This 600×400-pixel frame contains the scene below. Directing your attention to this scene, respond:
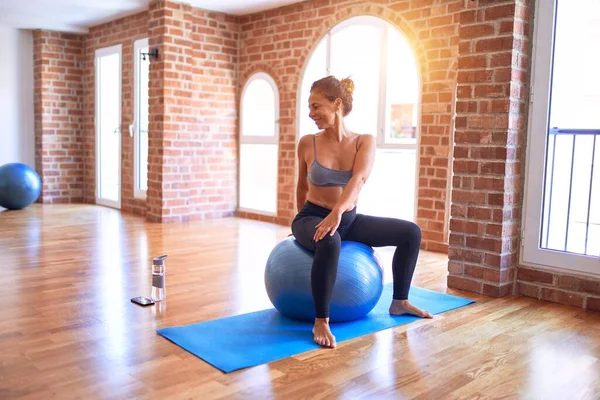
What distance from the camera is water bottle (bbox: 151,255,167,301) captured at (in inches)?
132

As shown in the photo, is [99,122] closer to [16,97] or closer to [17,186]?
[16,97]

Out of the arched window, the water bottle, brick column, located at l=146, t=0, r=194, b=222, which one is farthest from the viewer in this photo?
the arched window

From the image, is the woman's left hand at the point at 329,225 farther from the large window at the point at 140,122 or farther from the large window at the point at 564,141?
the large window at the point at 140,122

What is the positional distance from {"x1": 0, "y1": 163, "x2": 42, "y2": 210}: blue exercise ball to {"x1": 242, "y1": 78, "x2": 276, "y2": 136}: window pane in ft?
8.67

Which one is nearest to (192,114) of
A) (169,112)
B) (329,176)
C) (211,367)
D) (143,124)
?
(169,112)

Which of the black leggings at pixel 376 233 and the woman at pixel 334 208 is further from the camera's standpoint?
the black leggings at pixel 376 233

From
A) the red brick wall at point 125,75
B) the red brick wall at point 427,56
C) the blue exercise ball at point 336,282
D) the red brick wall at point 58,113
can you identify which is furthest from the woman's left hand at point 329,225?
the red brick wall at point 58,113

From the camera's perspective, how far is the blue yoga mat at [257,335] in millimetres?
2520

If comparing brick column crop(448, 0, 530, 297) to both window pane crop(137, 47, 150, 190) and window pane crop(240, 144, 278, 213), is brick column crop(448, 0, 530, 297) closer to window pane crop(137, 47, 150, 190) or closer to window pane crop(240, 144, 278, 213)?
window pane crop(240, 144, 278, 213)

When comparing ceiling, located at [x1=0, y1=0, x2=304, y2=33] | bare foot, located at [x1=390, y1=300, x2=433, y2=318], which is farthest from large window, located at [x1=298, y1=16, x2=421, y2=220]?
bare foot, located at [x1=390, y1=300, x2=433, y2=318]

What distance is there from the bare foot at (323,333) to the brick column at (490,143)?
4.49 feet

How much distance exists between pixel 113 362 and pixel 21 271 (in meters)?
1.92

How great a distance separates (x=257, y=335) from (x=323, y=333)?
0.32 metres

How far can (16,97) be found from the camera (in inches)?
317
